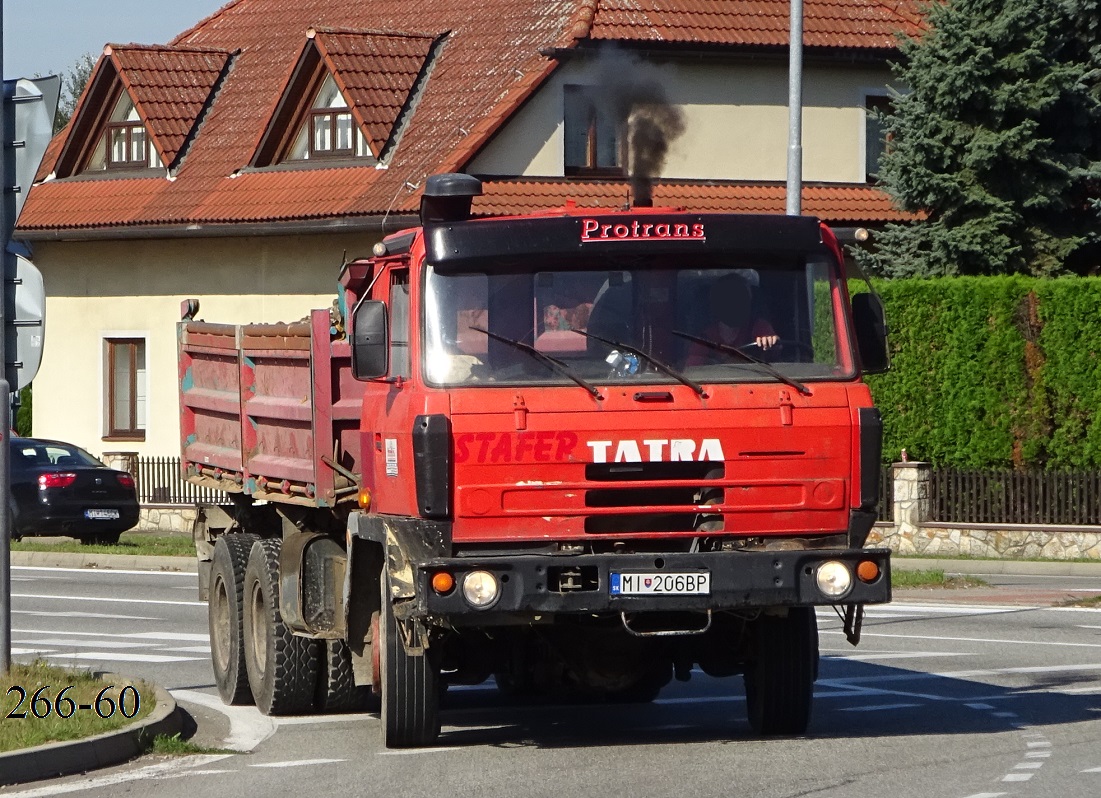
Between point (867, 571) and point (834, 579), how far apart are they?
176mm

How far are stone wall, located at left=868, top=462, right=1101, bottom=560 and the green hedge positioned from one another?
85 cm

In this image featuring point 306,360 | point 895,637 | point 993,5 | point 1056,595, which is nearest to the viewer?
point 306,360

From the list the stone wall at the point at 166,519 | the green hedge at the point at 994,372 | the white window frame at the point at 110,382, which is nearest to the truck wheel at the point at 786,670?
the green hedge at the point at 994,372

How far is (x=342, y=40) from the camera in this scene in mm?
32219

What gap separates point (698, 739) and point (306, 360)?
3078mm

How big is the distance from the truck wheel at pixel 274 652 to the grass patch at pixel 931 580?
10.1 metres

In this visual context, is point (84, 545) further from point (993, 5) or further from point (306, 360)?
point (306, 360)

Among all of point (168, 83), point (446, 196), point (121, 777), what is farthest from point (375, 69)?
point (121, 777)

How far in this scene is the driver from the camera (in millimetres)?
10000

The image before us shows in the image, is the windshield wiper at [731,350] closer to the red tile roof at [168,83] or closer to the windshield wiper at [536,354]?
the windshield wiper at [536,354]

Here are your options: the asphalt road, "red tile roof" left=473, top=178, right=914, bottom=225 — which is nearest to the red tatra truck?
the asphalt road

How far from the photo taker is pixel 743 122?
107 ft

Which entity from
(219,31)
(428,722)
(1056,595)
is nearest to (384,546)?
(428,722)

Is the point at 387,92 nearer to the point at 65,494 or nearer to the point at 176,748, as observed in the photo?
the point at 65,494
